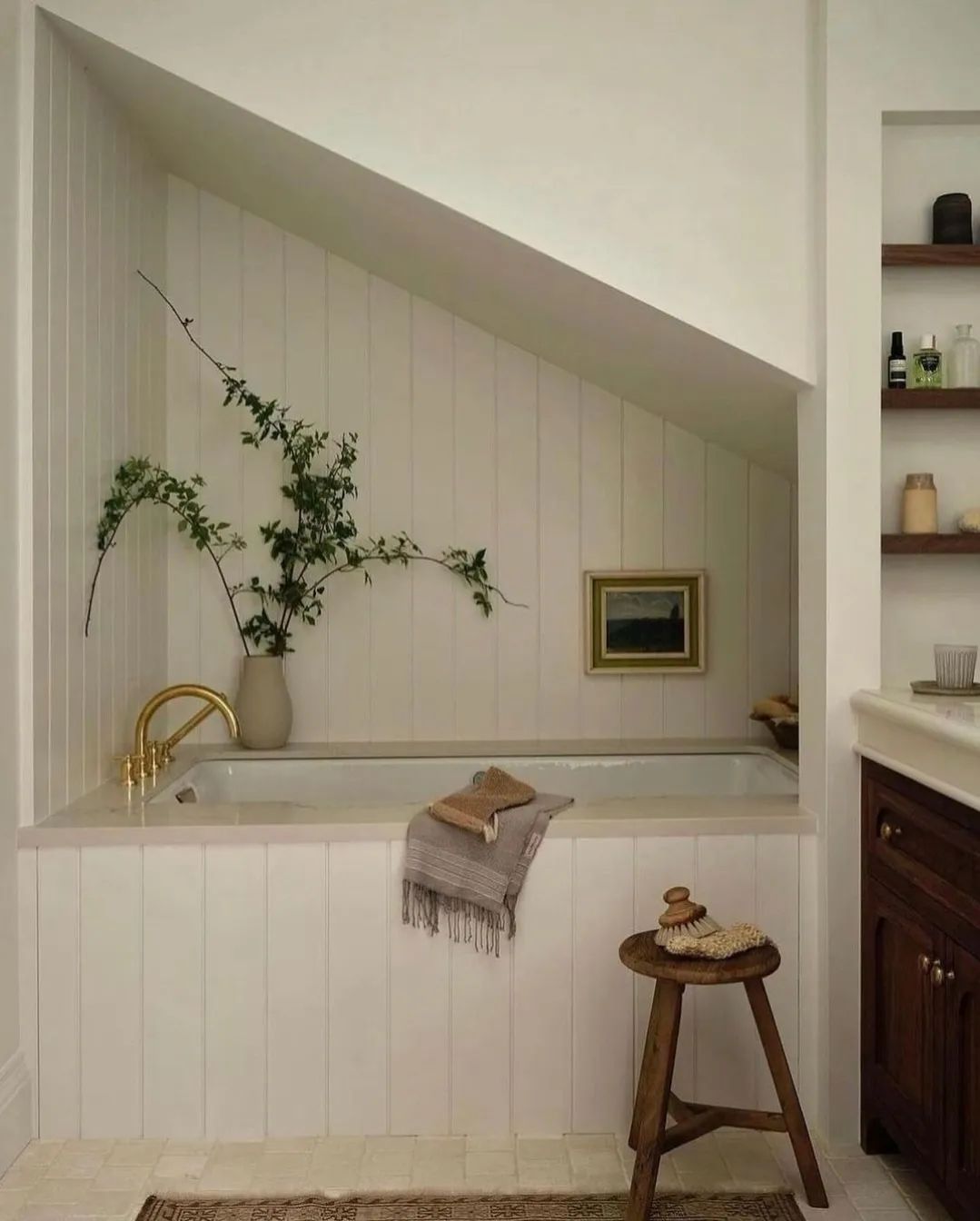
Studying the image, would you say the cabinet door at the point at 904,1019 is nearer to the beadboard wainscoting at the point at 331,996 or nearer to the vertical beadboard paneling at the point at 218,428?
the beadboard wainscoting at the point at 331,996

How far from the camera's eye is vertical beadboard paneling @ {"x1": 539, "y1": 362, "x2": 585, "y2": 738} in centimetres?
361

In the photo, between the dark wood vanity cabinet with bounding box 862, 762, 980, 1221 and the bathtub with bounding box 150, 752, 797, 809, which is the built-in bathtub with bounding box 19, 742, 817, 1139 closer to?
the dark wood vanity cabinet with bounding box 862, 762, 980, 1221

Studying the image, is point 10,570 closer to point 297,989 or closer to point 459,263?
point 297,989

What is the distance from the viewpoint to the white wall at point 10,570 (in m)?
2.36

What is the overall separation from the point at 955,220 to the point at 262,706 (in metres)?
2.06

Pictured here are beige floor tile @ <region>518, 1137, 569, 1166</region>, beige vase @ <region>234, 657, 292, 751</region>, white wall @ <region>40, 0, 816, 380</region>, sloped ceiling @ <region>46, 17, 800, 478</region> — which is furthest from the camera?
beige vase @ <region>234, 657, 292, 751</region>

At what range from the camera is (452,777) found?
3.39m

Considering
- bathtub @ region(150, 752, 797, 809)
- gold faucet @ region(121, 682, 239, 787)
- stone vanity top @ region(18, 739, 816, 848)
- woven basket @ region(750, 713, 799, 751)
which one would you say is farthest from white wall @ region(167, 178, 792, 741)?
stone vanity top @ region(18, 739, 816, 848)

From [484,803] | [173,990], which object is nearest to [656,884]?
[484,803]

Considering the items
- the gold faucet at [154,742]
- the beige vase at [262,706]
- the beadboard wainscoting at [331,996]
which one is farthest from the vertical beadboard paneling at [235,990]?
the beige vase at [262,706]

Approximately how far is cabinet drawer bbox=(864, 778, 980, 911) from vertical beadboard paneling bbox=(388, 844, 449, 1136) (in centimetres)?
85

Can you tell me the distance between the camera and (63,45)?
2.62 meters

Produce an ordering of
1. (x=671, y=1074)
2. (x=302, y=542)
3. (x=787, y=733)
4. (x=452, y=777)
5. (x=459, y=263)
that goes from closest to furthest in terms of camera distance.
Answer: (x=671, y=1074) < (x=459, y=263) < (x=787, y=733) < (x=452, y=777) < (x=302, y=542)

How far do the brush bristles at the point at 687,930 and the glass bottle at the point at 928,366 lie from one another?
112 cm
